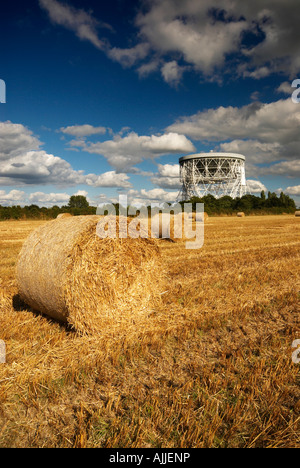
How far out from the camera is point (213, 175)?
5612 cm

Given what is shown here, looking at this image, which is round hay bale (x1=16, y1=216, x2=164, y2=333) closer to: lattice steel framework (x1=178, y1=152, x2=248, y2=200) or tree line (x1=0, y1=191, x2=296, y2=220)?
tree line (x1=0, y1=191, x2=296, y2=220)

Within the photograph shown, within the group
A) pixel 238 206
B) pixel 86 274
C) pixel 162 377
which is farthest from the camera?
pixel 238 206

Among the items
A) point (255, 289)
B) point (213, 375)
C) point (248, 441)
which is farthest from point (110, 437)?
point (255, 289)

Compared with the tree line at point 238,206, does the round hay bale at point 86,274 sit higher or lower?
lower

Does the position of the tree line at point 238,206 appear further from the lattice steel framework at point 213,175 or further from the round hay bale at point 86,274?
the round hay bale at point 86,274

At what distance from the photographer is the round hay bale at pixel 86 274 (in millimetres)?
4418

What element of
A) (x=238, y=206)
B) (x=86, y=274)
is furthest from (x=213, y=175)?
(x=86, y=274)

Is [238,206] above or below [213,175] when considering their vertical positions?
below

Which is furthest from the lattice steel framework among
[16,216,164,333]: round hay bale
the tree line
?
[16,216,164,333]: round hay bale

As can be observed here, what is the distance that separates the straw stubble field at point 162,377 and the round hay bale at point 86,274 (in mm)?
258

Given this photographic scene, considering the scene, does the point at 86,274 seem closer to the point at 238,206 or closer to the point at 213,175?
the point at 238,206

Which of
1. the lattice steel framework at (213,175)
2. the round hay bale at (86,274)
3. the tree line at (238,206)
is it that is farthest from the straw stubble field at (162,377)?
the lattice steel framework at (213,175)

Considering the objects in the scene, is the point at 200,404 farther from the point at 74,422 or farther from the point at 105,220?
the point at 105,220

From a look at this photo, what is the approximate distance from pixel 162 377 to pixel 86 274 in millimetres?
2009
